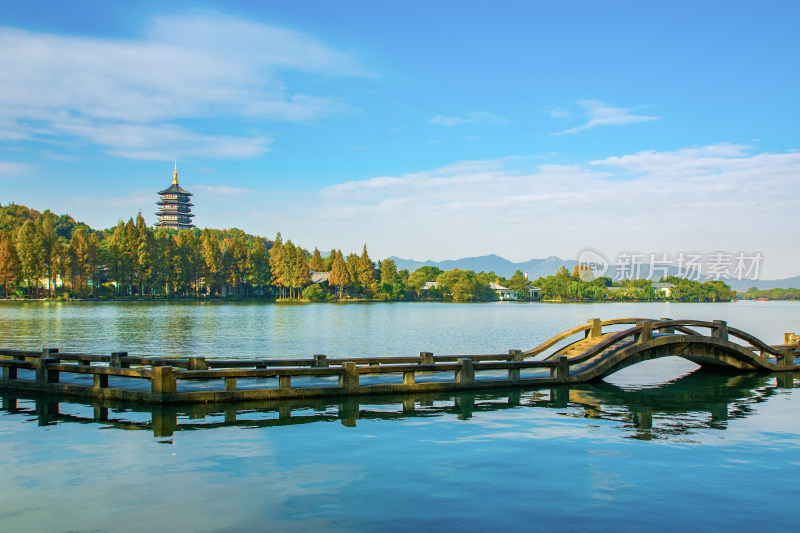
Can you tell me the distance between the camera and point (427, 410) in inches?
681

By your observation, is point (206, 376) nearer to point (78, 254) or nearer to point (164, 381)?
point (164, 381)

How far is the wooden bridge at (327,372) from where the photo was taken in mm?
16812

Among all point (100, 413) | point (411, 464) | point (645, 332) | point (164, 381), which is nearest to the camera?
point (411, 464)

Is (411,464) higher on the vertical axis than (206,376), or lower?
lower

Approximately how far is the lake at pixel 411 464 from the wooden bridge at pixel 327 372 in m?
0.54

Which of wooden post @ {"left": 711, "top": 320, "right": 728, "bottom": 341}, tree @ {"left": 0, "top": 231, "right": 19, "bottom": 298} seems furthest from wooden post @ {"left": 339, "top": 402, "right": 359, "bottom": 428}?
tree @ {"left": 0, "top": 231, "right": 19, "bottom": 298}

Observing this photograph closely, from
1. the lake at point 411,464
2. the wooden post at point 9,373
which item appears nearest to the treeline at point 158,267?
the wooden post at point 9,373

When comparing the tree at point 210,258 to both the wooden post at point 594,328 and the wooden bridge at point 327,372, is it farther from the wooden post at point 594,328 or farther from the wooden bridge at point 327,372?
the wooden post at point 594,328

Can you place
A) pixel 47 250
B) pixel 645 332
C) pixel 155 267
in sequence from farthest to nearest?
pixel 155 267 → pixel 47 250 → pixel 645 332

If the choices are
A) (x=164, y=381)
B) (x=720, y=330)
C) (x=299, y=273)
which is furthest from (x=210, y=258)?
(x=164, y=381)

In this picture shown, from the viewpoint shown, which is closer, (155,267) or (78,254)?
(78,254)

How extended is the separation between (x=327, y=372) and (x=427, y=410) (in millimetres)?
3178

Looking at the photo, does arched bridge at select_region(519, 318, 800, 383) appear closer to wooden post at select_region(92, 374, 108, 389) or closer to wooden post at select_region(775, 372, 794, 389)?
wooden post at select_region(775, 372, 794, 389)

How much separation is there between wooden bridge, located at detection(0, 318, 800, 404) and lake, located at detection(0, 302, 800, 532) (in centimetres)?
54
